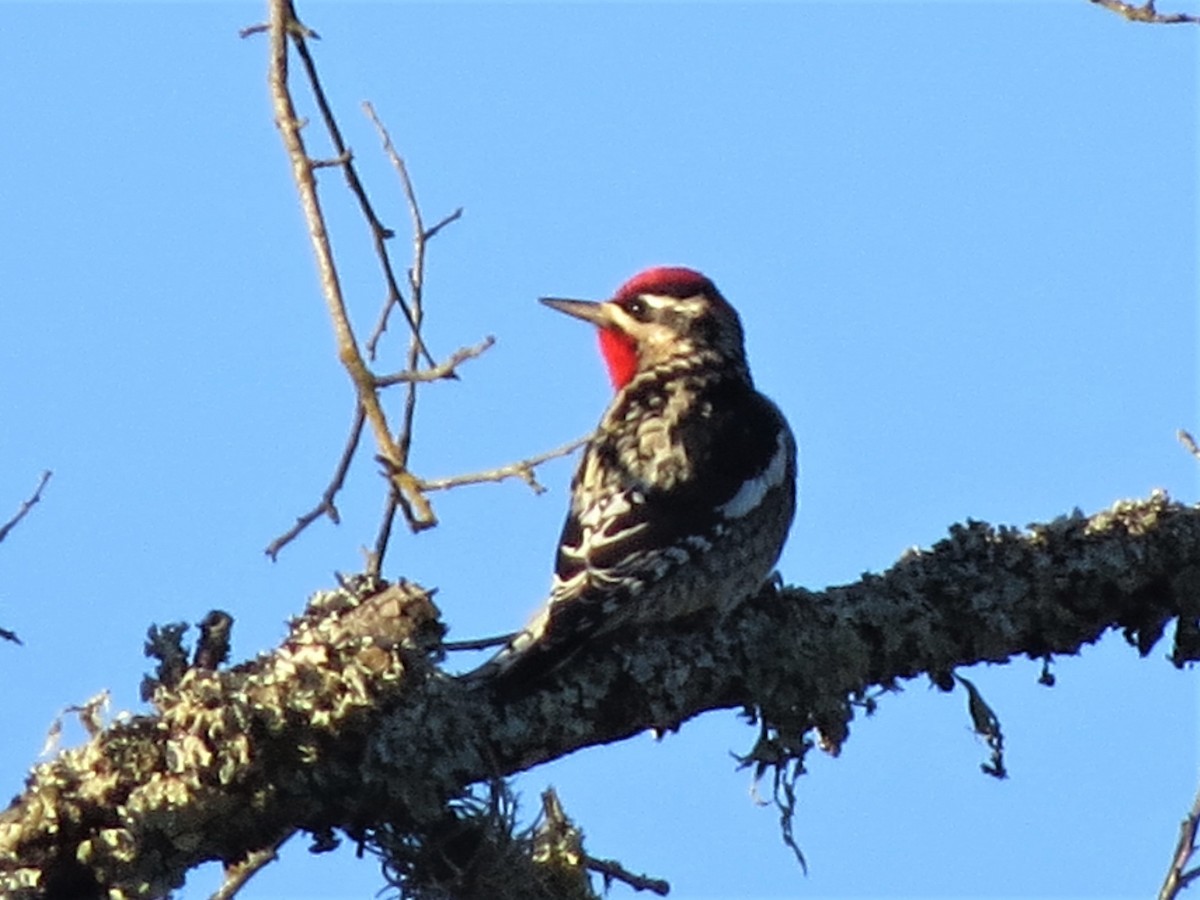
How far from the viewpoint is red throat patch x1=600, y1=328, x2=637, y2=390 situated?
21.5ft

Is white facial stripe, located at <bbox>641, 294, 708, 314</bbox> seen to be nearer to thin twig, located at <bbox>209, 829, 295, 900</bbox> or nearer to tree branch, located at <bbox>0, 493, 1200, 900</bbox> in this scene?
tree branch, located at <bbox>0, 493, 1200, 900</bbox>

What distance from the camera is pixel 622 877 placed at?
15.0ft

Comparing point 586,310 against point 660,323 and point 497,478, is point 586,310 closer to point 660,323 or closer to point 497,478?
point 660,323

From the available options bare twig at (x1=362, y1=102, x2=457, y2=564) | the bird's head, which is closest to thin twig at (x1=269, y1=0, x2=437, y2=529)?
bare twig at (x1=362, y1=102, x2=457, y2=564)

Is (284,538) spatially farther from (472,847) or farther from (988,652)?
(988,652)

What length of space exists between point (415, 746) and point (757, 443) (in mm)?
1988

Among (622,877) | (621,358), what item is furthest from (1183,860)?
(621,358)

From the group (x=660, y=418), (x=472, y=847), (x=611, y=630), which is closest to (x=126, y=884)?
(x=472, y=847)

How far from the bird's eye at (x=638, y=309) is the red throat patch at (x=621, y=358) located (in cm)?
7

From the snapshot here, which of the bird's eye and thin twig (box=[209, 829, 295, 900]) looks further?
the bird's eye

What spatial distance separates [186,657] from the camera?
4.12m

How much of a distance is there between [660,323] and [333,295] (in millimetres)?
2748

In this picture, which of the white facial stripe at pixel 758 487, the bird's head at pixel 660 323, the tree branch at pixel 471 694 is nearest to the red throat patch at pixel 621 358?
the bird's head at pixel 660 323

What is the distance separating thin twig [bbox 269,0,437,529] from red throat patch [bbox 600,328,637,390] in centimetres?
257
